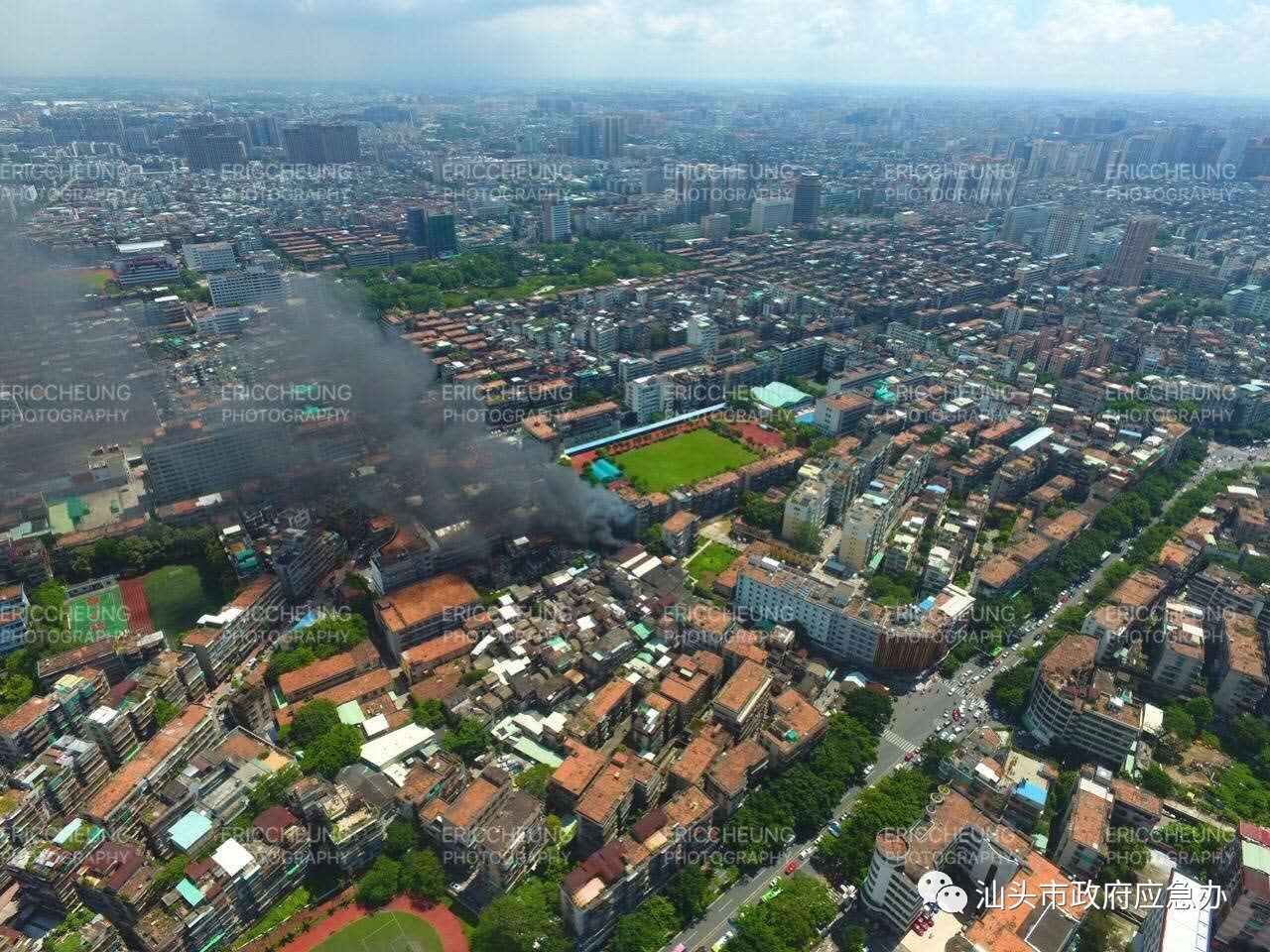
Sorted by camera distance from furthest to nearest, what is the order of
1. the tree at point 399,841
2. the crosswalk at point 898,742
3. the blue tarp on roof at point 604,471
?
the blue tarp on roof at point 604,471 < the crosswalk at point 898,742 < the tree at point 399,841

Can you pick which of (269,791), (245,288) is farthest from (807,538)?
(245,288)

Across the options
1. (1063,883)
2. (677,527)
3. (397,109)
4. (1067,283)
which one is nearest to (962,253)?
(1067,283)

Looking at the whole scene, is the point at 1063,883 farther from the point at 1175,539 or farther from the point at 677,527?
the point at 1175,539

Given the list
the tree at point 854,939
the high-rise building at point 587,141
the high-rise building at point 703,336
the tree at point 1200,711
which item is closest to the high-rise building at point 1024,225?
the high-rise building at point 703,336

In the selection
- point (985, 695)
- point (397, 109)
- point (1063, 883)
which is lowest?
point (985, 695)

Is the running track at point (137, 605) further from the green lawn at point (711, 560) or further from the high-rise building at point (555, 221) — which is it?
the high-rise building at point (555, 221)
